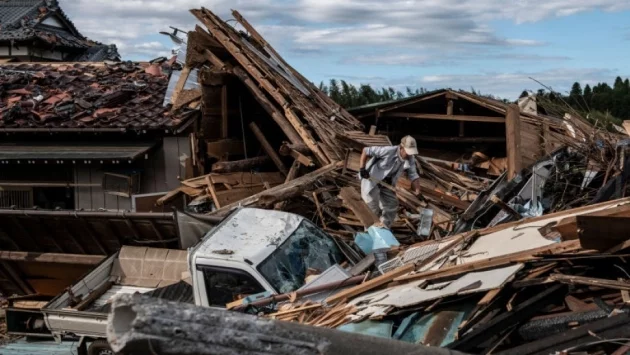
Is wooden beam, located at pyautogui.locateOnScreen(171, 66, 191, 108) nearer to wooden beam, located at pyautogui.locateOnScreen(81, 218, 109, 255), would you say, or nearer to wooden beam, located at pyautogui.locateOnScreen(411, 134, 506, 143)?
wooden beam, located at pyautogui.locateOnScreen(81, 218, 109, 255)

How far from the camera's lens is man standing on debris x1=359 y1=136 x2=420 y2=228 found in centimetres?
1066

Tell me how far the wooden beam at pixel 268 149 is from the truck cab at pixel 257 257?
5665mm

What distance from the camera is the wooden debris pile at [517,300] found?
500 cm

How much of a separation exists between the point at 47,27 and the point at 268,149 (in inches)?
750

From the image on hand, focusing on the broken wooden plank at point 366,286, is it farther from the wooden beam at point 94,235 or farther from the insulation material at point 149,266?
the wooden beam at point 94,235

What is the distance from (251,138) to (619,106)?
1101 cm

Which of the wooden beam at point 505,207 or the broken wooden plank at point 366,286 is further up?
the wooden beam at point 505,207

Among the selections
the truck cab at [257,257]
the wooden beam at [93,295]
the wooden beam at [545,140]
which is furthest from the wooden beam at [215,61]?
the truck cab at [257,257]

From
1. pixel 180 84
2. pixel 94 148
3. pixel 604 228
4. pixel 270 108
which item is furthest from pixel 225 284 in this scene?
pixel 180 84

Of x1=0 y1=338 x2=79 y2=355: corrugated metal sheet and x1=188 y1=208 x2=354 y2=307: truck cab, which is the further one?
x1=0 y1=338 x2=79 y2=355: corrugated metal sheet

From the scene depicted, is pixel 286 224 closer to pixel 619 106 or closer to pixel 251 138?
pixel 251 138

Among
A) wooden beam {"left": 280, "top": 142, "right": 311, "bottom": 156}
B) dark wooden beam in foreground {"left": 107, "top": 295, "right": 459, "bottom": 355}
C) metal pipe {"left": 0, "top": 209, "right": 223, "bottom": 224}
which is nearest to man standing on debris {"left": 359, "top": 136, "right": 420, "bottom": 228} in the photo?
metal pipe {"left": 0, "top": 209, "right": 223, "bottom": 224}

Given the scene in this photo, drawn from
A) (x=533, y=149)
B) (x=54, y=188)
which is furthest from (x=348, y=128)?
(x=54, y=188)

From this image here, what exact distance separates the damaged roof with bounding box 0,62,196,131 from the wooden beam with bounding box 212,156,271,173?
1.50 m
